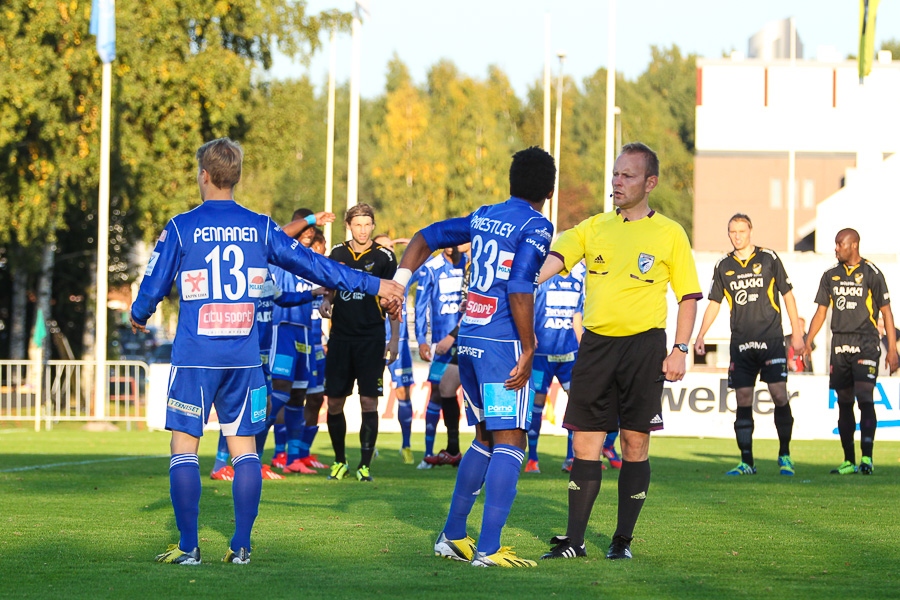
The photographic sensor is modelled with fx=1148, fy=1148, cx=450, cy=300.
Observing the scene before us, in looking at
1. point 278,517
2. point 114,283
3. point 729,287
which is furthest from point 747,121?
point 278,517

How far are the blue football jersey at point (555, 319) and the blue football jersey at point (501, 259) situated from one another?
6.15 meters

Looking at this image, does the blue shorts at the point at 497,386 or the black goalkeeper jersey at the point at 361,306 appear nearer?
the blue shorts at the point at 497,386

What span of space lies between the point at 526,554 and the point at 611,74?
2777cm

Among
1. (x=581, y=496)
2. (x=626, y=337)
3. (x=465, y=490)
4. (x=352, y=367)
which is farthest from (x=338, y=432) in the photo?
(x=626, y=337)

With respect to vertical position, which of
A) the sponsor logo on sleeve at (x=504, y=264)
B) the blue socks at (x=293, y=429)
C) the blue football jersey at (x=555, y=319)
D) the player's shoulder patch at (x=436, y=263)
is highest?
the player's shoulder patch at (x=436, y=263)

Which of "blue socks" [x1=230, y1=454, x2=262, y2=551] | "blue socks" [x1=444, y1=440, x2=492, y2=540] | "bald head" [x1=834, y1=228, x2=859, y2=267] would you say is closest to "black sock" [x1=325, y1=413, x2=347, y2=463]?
"blue socks" [x1=444, y1=440, x2=492, y2=540]

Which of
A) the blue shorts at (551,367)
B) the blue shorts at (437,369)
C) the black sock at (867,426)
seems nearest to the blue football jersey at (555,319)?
the blue shorts at (551,367)

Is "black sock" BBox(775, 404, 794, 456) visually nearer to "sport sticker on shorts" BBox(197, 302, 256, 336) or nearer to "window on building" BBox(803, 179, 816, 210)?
"sport sticker on shorts" BBox(197, 302, 256, 336)

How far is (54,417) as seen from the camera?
2027 cm

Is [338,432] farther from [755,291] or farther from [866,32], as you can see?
[866,32]

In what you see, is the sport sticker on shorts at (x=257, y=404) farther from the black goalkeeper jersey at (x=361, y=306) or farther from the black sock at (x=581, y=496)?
the black goalkeeper jersey at (x=361, y=306)

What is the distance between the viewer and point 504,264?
239 inches

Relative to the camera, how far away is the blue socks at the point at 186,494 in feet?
19.1

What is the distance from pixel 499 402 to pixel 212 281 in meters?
1.61
